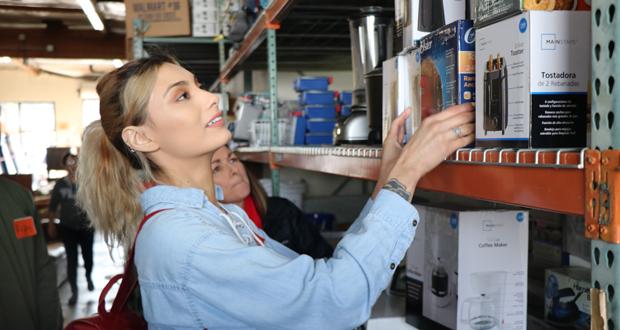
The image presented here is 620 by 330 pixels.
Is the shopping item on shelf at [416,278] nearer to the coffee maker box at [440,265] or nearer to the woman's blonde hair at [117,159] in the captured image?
the coffee maker box at [440,265]

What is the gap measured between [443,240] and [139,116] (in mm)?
833

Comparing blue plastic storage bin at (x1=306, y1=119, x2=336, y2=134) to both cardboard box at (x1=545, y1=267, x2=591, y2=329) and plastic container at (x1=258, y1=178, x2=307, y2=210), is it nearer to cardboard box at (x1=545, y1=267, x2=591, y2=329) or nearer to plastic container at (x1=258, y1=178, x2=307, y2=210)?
plastic container at (x1=258, y1=178, x2=307, y2=210)

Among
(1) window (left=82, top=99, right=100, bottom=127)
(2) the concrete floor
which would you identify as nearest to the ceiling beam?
(2) the concrete floor

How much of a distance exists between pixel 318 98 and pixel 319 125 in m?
0.18

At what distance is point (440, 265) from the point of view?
162 cm

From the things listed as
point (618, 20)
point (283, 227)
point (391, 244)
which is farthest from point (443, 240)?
point (283, 227)

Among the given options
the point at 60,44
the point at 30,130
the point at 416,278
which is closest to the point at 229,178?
the point at 416,278

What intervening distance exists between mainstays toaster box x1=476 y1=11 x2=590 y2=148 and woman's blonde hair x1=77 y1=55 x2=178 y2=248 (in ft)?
2.99

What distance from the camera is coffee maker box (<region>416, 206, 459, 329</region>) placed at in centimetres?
154

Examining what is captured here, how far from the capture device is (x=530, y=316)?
175 centimetres

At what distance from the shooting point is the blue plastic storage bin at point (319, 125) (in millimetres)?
3082

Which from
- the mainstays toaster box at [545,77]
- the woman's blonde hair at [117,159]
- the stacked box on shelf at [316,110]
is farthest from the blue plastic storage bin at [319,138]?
the mainstays toaster box at [545,77]

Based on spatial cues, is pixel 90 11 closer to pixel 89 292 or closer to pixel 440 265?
pixel 89 292

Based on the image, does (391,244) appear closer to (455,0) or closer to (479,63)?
(479,63)
